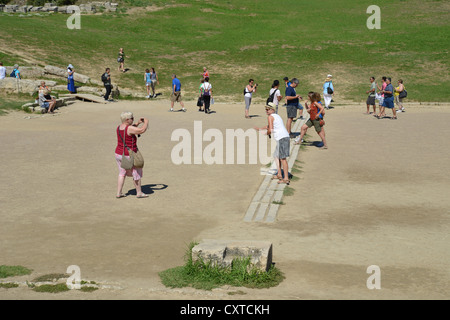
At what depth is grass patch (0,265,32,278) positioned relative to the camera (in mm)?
7836

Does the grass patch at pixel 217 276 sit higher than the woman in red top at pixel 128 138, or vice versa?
the woman in red top at pixel 128 138

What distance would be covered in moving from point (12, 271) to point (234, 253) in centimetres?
302

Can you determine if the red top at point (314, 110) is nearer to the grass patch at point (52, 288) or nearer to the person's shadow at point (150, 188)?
the person's shadow at point (150, 188)

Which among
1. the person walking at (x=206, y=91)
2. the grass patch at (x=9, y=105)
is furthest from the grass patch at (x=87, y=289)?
the grass patch at (x=9, y=105)

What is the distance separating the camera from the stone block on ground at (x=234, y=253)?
25.5 feet

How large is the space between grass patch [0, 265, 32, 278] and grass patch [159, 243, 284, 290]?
186 centimetres

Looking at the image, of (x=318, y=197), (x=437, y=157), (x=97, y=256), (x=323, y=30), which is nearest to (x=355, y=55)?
(x=323, y=30)

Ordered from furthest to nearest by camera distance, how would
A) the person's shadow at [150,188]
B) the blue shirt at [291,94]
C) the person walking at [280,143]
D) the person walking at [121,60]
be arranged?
the person walking at [121,60] < the blue shirt at [291,94] < the person walking at [280,143] < the person's shadow at [150,188]

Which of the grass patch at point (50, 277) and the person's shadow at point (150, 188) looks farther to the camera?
the person's shadow at point (150, 188)

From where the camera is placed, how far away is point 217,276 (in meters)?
7.73

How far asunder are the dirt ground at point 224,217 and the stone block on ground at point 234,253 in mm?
407

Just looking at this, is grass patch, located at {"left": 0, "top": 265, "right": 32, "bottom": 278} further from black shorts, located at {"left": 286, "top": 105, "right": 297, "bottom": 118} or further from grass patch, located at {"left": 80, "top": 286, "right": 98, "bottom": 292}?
black shorts, located at {"left": 286, "top": 105, "right": 297, "bottom": 118}

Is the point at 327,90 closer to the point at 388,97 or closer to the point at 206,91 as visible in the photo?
the point at 388,97

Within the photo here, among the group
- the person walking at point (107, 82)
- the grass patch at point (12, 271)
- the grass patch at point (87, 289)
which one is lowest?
the grass patch at point (87, 289)
